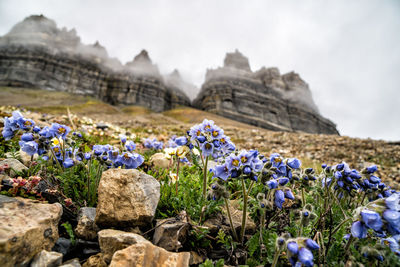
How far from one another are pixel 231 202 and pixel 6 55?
300ft

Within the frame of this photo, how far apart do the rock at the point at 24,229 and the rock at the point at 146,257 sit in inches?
24.8

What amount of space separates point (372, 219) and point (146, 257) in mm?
1761

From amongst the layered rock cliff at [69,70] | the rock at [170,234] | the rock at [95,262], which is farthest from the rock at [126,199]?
the layered rock cliff at [69,70]

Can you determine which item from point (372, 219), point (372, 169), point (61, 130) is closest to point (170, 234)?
point (372, 219)

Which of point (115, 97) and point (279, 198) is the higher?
point (115, 97)

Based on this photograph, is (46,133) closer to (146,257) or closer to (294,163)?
(146,257)

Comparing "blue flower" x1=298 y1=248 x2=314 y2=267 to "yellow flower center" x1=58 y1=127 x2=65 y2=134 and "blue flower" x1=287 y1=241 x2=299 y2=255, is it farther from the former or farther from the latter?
"yellow flower center" x1=58 y1=127 x2=65 y2=134

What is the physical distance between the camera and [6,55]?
6262cm

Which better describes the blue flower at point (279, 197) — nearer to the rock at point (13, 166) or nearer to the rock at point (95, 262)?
the rock at point (95, 262)

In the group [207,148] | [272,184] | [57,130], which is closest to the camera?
[272,184]

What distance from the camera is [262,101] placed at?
237 ft

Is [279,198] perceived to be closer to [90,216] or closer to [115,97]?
[90,216]

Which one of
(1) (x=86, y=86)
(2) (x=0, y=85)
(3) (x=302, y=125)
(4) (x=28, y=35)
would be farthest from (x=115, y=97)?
(3) (x=302, y=125)

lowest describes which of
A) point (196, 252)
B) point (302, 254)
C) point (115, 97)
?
Result: point (196, 252)
